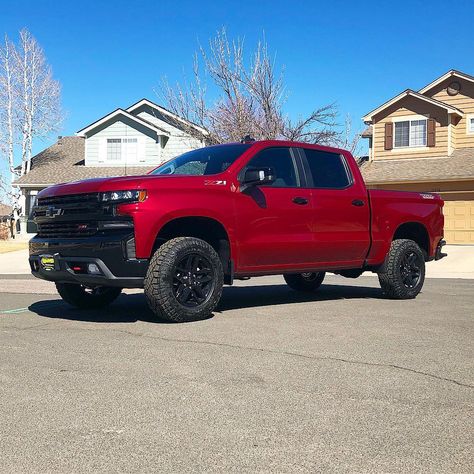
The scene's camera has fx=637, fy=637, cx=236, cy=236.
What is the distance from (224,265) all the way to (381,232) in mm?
2635

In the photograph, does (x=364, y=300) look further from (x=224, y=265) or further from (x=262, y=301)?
(x=224, y=265)

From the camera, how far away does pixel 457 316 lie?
741cm

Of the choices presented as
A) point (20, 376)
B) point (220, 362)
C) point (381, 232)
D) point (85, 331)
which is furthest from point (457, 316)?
point (20, 376)

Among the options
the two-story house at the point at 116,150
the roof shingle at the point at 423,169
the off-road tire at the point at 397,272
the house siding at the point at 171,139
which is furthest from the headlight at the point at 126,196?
the two-story house at the point at 116,150

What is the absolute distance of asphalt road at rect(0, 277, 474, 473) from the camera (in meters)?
3.12

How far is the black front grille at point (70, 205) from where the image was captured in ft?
21.2

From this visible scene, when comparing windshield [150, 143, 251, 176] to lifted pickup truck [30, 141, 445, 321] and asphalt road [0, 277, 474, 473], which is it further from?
asphalt road [0, 277, 474, 473]

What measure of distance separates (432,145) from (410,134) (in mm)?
1204

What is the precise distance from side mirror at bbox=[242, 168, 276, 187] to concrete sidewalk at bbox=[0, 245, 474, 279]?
8944 millimetres

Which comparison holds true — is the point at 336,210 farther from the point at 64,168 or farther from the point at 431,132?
the point at 64,168

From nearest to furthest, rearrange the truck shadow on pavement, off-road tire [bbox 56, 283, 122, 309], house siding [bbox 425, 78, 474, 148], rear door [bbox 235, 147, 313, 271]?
rear door [bbox 235, 147, 313, 271], the truck shadow on pavement, off-road tire [bbox 56, 283, 122, 309], house siding [bbox 425, 78, 474, 148]

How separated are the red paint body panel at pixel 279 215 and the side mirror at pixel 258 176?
0.48ft

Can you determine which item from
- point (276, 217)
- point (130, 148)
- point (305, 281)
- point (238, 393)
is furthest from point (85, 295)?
point (130, 148)

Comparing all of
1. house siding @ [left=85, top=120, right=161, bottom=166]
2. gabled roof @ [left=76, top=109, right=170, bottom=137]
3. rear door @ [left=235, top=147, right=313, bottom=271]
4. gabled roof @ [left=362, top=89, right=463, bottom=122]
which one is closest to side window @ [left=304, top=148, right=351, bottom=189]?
rear door @ [left=235, top=147, right=313, bottom=271]
